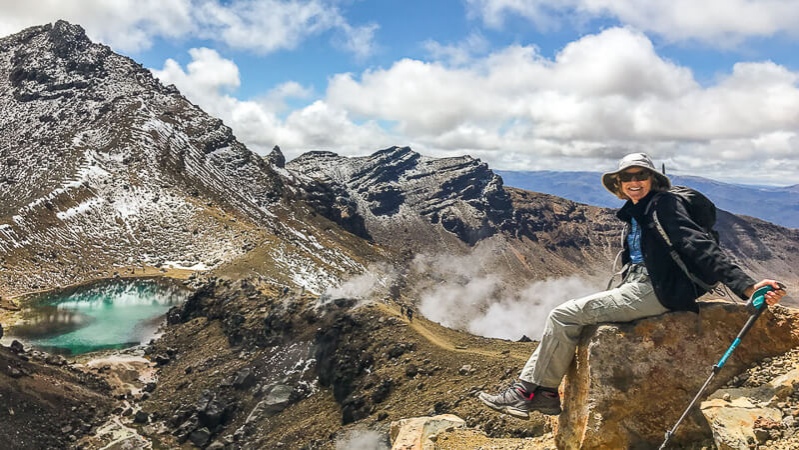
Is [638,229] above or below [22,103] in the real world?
below

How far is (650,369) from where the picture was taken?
8.59m

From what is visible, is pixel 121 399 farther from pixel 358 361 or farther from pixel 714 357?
pixel 714 357

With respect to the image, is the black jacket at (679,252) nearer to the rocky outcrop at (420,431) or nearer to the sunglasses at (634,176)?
the sunglasses at (634,176)

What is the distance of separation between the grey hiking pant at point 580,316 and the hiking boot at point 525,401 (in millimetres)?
228

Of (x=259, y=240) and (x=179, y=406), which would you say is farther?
(x=259, y=240)

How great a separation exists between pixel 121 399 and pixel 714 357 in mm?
42983

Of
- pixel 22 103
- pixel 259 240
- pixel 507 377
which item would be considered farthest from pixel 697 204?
pixel 22 103

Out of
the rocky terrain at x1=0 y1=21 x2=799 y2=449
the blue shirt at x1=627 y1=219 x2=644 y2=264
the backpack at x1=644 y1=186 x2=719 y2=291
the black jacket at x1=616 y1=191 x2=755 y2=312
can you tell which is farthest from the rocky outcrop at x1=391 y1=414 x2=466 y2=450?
the backpack at x1=644 y1=186 x2=719 y2=291

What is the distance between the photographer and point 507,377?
23734 mm

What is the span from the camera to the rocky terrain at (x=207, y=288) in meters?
29.0

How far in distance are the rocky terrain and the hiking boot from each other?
1.20m

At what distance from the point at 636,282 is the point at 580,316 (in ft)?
3.40

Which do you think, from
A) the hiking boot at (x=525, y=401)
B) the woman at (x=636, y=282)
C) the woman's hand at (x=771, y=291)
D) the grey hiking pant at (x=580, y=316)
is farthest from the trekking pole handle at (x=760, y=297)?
the hiking boot at (x=525, y=401)

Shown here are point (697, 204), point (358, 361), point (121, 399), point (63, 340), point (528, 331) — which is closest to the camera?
point (697, 204)
